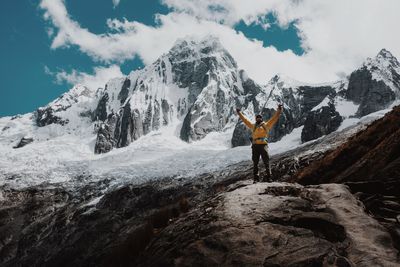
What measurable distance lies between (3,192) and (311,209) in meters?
84.9

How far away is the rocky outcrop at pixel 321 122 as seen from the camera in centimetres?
13275

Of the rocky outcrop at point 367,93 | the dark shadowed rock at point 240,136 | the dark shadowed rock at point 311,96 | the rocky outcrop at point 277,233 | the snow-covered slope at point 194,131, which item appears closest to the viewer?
the rocky outcrop at point 277,233

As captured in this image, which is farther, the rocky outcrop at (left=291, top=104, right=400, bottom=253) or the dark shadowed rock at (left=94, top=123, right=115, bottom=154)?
the dark shadowed rock at (left=94, top=123, right=115, bottom=154)

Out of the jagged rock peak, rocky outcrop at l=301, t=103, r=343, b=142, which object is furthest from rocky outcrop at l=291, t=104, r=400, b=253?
the jagged rock peak

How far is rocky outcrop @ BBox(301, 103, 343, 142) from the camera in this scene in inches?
5226

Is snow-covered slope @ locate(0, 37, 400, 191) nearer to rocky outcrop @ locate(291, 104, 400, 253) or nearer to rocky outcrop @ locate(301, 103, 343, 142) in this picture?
rocky outcrop @ locate(301, 103, 343, 142)

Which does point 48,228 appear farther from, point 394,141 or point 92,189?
point 394,141

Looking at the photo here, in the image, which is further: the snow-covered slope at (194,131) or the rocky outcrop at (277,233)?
the snow-covered slope at (194,131)

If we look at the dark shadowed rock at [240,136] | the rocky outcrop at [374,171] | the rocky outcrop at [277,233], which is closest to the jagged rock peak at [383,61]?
the dark shadowed rock at [240,136]

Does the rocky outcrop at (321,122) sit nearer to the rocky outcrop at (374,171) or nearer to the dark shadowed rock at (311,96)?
the dark shadowed rock at (311,96)

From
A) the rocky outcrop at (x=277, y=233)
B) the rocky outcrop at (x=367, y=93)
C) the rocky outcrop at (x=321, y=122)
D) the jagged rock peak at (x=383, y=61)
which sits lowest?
the rocky outcrop at (x=277, y=233)

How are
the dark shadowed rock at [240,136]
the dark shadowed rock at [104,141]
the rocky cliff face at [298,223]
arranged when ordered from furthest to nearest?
the dark shadowed rock at [104,141] < the dark shadowed rock at [240,136] < the rocky cliff face at [298,223]

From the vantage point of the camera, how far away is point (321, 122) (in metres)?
136

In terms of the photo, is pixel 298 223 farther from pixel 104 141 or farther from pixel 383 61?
pixel 104 141
